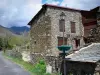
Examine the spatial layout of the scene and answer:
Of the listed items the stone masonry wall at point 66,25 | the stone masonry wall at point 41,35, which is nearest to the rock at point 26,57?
the stone masonry wall at point 41,35

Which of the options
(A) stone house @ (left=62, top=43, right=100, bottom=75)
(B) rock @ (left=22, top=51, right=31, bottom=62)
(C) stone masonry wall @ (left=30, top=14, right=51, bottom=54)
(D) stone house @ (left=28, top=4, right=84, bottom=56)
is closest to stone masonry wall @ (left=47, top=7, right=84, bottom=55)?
(D) stone house @ (left=28, top=4, right=84, bottom=56)

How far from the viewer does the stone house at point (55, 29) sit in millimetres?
30250

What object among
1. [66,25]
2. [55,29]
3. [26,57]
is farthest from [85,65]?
[26,57]

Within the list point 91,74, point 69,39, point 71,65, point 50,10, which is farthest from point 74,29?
point 91,74

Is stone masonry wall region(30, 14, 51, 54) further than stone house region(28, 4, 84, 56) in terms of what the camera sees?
Yes

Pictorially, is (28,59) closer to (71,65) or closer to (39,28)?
(39,28)

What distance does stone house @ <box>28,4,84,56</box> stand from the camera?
30250 mm

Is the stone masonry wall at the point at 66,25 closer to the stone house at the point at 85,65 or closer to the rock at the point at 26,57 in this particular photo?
the rock at the point at 26,57

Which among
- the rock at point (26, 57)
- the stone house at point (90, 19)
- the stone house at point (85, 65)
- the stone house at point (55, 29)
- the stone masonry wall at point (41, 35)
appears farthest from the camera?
the rock at point (26, 57)

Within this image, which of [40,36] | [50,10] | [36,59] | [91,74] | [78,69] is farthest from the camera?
[40,36]

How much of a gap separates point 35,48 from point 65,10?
7.69 metres

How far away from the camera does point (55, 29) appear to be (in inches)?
1206

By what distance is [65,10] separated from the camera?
102 ft

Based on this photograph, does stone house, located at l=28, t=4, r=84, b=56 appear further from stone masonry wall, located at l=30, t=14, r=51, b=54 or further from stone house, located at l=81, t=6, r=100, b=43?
stone house, located at l=81, t=6, r=100, b=43
